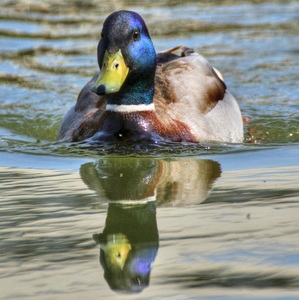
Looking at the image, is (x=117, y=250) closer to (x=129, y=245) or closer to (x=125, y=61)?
(x=129, y=245)

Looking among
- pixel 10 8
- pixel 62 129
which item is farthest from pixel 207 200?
pixel 10 8

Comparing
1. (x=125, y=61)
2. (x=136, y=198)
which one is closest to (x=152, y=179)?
(x=136, y=198)

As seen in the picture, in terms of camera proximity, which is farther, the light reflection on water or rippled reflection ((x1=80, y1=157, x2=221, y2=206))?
rippled reflection ((x1=80, y1=157, x2=221, y2=206))

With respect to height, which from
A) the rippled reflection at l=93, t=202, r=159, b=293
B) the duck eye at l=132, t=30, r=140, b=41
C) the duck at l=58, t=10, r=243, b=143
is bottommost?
the duck at l=58, t=10, r=243, b=143

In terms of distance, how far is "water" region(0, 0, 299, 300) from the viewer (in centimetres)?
422

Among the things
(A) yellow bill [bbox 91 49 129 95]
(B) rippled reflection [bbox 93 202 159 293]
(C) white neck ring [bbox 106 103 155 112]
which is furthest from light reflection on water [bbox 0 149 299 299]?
(C) white neck ring [bbox 106 103 155 112]

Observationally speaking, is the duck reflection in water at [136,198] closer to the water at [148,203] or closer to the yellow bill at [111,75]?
the water at [148,203]

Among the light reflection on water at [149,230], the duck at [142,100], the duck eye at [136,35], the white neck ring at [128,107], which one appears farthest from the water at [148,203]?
the duck eye at [136,35]

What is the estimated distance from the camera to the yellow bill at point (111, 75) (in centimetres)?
725

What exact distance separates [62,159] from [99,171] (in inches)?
25.6

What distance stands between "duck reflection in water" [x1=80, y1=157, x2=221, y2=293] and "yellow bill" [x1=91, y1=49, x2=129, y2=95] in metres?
0.54

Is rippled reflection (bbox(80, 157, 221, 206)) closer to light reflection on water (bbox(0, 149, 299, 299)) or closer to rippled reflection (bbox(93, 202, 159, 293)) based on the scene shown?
light reflection on water (bbox(0, 149, 299, 299))

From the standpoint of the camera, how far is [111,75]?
7.34 m

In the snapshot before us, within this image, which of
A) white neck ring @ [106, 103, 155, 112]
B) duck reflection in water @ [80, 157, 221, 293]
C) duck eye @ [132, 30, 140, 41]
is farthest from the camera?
white neck ring @ [106, 103, 155, 112]
